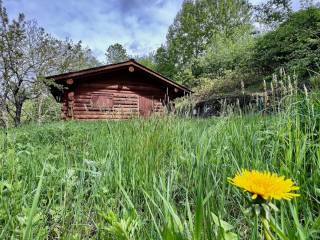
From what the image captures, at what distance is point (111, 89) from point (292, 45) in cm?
1049

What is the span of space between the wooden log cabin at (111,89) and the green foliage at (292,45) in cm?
588

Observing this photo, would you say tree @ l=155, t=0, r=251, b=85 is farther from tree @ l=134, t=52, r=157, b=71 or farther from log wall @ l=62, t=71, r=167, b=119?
log wall @ l=62, t=71, r=167, b=119

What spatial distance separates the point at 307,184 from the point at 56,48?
24156 millimetres

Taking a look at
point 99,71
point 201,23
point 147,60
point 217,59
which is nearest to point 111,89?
point 99,71

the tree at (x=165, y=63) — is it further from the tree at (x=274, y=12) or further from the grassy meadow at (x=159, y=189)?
the grassy meadow at (x=159, y=189)

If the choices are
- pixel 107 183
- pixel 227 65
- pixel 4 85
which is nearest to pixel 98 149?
pixel 107 183

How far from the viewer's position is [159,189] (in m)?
1.53

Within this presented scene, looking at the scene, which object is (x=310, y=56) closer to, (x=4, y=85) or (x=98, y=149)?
(x=98, y=149)

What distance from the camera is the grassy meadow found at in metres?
0.99

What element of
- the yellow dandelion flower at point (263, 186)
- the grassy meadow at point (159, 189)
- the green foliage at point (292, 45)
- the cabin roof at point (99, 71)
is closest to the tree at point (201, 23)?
the green foliage at point (292, 45)

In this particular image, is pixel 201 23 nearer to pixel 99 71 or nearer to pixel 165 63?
pixel 165 63

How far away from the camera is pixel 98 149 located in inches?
105

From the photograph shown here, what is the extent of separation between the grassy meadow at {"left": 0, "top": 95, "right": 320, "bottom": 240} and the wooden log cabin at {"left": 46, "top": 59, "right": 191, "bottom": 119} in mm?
13670

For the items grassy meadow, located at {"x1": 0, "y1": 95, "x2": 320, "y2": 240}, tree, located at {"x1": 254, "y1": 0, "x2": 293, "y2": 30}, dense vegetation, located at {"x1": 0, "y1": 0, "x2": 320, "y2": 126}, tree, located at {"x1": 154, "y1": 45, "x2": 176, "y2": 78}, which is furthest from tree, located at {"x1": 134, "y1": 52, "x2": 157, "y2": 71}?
grassy meadow, located at {"x1": 0, "y1": 95, "x2": 320, "y2": 240}
